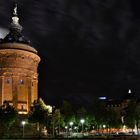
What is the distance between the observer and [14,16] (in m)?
97.9

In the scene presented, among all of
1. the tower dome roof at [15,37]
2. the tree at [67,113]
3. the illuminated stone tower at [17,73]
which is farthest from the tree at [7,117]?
the tower dome roof at [15,37]

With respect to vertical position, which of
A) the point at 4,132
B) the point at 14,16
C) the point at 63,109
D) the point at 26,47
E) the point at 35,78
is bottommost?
the point at 4,132

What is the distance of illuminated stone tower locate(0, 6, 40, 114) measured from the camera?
89.7 meters

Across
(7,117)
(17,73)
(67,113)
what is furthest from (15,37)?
(7,117)

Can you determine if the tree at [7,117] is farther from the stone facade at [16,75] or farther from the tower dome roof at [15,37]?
the tower dome roof at [15,37]

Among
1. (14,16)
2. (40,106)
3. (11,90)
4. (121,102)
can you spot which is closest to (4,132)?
(40,106)

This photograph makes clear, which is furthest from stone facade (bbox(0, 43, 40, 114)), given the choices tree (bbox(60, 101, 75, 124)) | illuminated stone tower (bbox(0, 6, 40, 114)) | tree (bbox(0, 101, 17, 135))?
tree (bbox(0, 101, 17, 135))

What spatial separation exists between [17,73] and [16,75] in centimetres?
57

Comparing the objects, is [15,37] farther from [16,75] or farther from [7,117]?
[7,117]

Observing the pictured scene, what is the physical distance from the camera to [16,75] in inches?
3558

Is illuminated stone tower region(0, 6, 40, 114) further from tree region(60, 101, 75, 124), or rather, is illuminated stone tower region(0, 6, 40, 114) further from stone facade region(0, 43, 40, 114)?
tree region(60, 101, 75, 124)

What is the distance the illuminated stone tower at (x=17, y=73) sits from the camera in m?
89.7

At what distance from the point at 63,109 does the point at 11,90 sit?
46.2 feet

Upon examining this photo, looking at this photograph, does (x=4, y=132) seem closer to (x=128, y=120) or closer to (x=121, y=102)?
(x=128, y=120)
